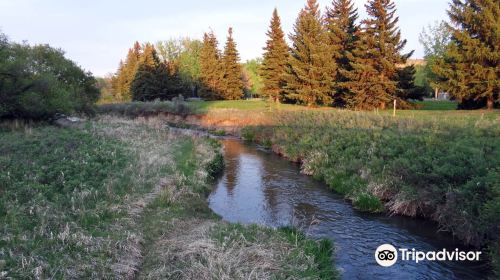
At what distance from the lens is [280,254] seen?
736cm

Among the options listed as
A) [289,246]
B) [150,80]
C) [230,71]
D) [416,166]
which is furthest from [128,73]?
[289,246]

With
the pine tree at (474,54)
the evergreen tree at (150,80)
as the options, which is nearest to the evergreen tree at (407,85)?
the pine tree at (474,54)

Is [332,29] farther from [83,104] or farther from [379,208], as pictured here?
[379,208]

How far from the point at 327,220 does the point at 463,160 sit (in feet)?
13.4

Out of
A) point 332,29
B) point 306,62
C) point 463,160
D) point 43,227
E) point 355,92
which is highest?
point 332,29

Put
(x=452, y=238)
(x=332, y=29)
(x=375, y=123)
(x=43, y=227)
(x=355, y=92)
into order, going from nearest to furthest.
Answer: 1. (x=43, y=227)
2. (x=452, y=238)
3. (x=375, y=123)
4. (x=355, y=92)
5. (x=332, y=29)

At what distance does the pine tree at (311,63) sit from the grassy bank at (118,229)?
98.8 feet

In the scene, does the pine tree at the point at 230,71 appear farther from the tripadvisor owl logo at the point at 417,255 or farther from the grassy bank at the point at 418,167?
the tripadvisor owl logo at the point at 417,255

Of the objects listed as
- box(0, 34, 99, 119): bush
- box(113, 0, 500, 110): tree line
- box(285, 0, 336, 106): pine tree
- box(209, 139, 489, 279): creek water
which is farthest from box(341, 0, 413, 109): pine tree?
box(0, 34, 99, 119): bush

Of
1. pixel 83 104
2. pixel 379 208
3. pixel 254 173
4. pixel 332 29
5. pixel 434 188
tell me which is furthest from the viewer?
pixel 332 29

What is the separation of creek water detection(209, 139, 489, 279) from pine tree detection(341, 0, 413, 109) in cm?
2101

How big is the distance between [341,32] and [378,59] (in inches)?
318

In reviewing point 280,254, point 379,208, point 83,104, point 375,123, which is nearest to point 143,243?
point 280,254

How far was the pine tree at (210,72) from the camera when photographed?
59531 mm
